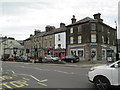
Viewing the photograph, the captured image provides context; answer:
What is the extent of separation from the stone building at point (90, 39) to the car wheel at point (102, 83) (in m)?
22.8

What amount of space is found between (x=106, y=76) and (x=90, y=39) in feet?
83.7

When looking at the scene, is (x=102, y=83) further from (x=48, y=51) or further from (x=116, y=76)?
(x=48, y=51)

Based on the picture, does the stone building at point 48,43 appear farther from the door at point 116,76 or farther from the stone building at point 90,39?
the door at point 116,76

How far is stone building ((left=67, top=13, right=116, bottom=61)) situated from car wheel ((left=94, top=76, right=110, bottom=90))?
22812mm

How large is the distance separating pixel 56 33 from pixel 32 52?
669 inches

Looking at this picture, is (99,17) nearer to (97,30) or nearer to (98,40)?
(97,30)

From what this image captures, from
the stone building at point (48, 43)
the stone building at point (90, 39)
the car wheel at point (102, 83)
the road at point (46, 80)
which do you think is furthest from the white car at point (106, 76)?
the stone building at point (48, 43)

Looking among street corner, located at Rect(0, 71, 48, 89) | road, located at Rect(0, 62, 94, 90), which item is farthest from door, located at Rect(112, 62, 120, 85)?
street corner, located at Rect(0, 71, 48, 89)

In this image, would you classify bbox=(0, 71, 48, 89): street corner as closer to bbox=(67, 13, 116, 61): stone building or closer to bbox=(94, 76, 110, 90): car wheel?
bbox=(94, 76, 110, 90): car wheel

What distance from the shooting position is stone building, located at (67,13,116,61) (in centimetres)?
3053

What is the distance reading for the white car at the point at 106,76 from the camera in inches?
220

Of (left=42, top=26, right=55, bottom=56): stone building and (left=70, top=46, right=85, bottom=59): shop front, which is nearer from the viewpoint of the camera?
(left=70, top=46, right=85, bottom=59): shop front

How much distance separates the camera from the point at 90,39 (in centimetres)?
3062

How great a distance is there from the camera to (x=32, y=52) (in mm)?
51469
